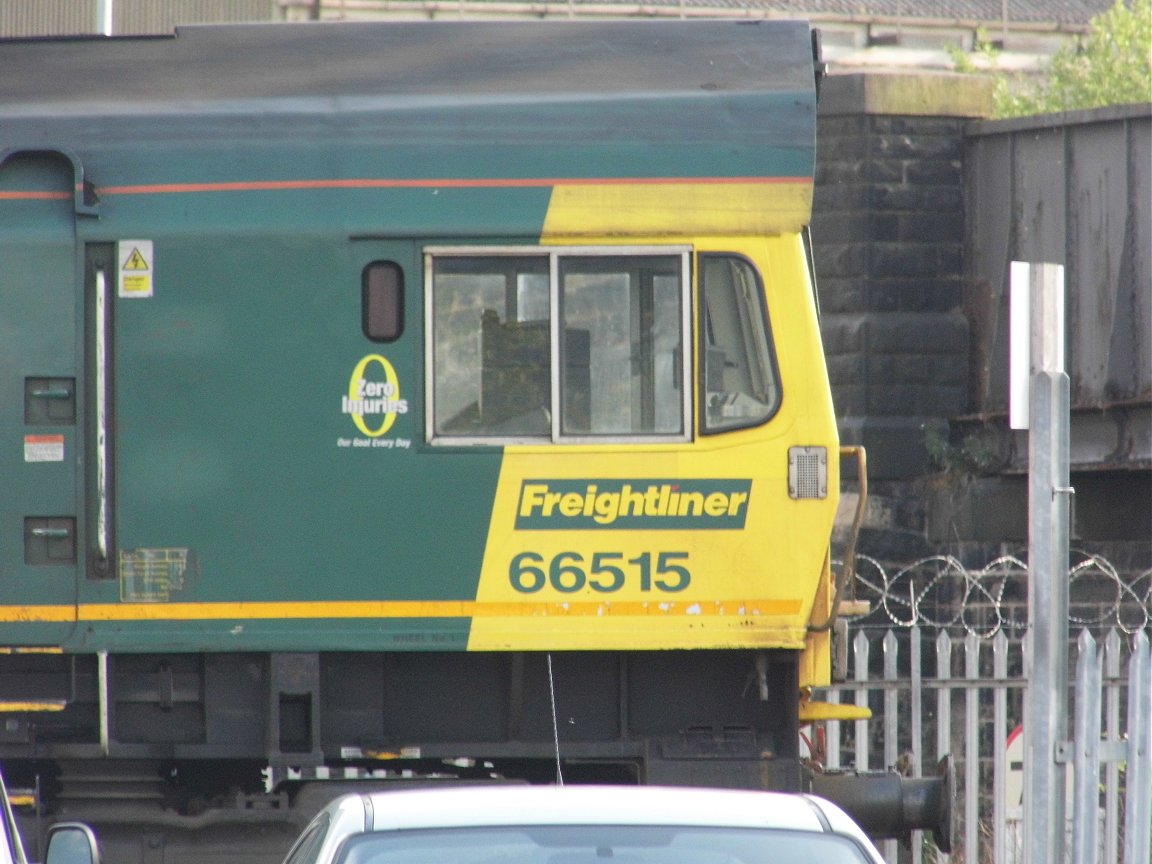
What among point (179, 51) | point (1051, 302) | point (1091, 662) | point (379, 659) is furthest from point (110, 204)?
point (1091, 662)

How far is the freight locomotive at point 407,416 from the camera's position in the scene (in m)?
7.71

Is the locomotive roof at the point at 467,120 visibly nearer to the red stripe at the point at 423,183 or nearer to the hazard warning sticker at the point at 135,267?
the red stripe at the point at 423,183

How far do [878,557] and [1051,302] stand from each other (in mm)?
7329

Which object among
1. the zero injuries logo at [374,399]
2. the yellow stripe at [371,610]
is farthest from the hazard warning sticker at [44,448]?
the zero injuries logo at [374,399]

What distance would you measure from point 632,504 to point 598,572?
31 cm

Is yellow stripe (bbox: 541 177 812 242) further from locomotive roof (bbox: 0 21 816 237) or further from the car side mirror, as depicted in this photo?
the car side mirror

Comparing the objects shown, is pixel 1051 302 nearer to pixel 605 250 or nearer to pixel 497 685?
pixel 605 250

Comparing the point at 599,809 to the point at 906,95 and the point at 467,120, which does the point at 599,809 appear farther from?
the point at 906,95

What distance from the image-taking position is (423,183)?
7.85 meters

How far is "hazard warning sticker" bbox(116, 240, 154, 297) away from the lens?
7.75 meters

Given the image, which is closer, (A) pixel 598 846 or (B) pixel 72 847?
(A) pixel 598 846

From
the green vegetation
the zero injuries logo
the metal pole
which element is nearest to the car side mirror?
the zero injuries logo

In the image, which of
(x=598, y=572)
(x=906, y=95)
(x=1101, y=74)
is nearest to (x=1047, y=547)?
(x=598, y=572)

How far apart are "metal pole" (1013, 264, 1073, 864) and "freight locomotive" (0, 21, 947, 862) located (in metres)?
1.12
